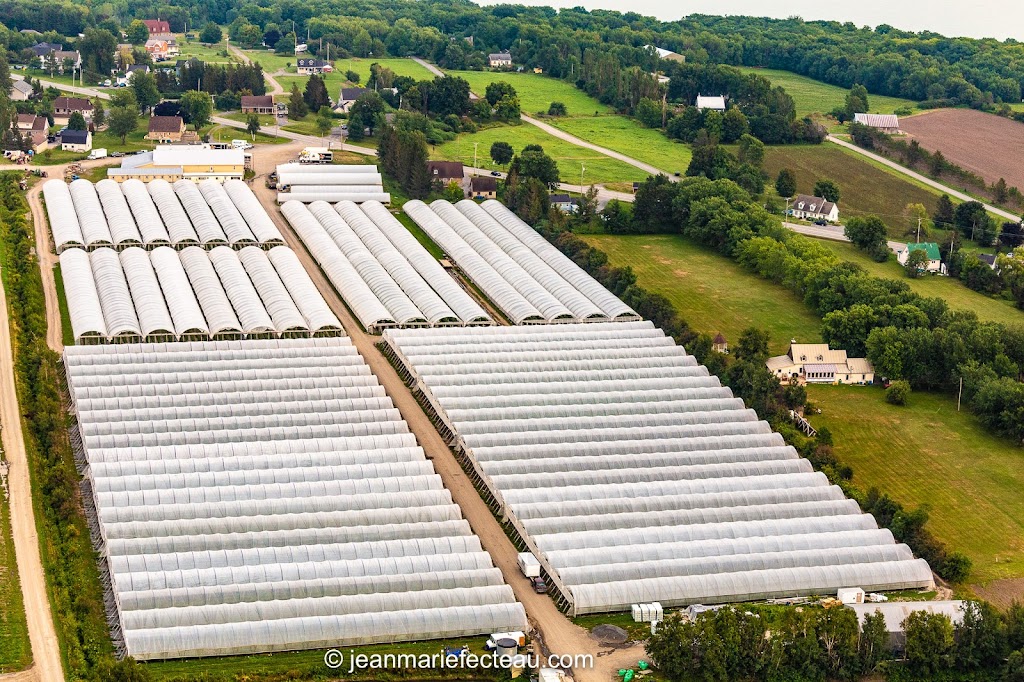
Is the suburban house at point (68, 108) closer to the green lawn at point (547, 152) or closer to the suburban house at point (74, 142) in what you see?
the suburban house at point (74, 142)

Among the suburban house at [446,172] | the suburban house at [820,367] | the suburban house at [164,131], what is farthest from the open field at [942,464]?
the suburban house at [164,131]

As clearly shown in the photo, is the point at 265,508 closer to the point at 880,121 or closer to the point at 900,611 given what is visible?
the point at 900,611

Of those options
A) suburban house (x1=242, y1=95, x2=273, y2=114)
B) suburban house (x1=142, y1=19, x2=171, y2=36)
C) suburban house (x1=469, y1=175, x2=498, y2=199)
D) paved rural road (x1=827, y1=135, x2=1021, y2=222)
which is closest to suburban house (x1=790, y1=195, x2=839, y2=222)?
paved rural road (x1=827, y1=135, x2=1021, y2=222)

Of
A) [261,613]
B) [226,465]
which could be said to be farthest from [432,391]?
[261,613]

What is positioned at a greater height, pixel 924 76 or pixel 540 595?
pixel 924 76

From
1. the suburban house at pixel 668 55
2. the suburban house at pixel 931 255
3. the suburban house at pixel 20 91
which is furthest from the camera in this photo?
Result: the suburban house at pixel 668 55

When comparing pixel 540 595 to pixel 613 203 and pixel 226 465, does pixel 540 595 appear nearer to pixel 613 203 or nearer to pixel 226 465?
pixel 226 465
